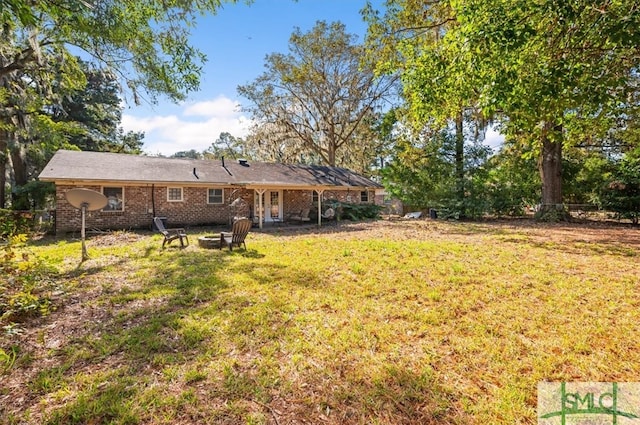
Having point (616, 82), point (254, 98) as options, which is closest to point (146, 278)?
point (616, 82)

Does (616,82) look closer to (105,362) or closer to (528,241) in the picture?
(528,241)

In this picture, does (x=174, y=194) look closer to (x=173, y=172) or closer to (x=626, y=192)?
(x=173, y=172)

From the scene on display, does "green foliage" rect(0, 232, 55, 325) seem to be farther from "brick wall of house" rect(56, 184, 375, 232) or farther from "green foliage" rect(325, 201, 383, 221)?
"green foliage" rect(325, 201, 383, 221)

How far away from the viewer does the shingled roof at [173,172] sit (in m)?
12.4

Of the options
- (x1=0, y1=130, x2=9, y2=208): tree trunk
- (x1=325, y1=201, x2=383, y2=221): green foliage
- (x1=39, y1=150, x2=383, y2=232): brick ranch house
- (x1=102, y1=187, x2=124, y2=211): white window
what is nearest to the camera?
(x1=39, y1=150, x2=383, y2=232): brick ranch house

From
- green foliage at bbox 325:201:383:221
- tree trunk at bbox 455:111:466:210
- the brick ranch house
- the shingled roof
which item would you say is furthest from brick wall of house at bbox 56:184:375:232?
tree trunk at bbox 455:111:466:210

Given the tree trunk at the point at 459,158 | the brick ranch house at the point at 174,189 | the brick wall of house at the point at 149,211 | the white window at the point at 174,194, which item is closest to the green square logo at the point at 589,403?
the brick ranch house at the point at 174,189

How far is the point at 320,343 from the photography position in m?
3.53

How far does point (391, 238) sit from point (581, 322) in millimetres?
7297

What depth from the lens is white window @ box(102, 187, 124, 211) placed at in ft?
42.6

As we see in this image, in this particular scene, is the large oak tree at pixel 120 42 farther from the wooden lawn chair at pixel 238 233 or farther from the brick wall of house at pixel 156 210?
the brick wall of house at pixel 156 210

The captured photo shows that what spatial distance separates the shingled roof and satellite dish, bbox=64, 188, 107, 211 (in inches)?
218

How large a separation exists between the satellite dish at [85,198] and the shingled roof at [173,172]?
5.54 metres

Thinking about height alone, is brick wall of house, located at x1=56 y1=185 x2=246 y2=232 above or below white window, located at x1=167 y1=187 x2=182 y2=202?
below
